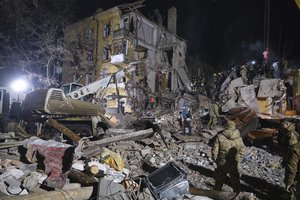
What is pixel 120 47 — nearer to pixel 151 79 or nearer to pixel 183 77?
pixel 151 79

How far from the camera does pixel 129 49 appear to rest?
2633 cm

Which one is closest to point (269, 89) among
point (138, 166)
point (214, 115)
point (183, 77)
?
point (214, 115)

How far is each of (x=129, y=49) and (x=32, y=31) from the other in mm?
9641

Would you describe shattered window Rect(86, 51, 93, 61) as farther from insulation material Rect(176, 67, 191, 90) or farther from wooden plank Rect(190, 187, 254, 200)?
wooden plank Rect(190, 187, 254, 200)

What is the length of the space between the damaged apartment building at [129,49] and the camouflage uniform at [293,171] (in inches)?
812

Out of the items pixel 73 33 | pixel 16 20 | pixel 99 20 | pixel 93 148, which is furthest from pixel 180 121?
pixel 73 33

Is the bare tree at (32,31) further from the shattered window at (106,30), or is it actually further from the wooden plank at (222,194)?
the wooden plank at (222,194)

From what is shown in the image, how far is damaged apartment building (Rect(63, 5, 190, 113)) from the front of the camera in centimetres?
2627

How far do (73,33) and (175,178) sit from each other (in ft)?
104

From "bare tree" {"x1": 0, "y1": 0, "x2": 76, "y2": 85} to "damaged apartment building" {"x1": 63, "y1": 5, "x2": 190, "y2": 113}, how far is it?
17.1 feet

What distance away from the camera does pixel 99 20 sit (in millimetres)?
29234

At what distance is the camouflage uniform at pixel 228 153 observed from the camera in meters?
5.32

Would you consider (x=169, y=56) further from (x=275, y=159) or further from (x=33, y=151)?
(x=33, y=151)

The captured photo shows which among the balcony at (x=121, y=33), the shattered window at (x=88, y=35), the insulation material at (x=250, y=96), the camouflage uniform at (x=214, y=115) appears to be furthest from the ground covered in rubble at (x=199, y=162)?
the shattered window at (x=88, y=35)
